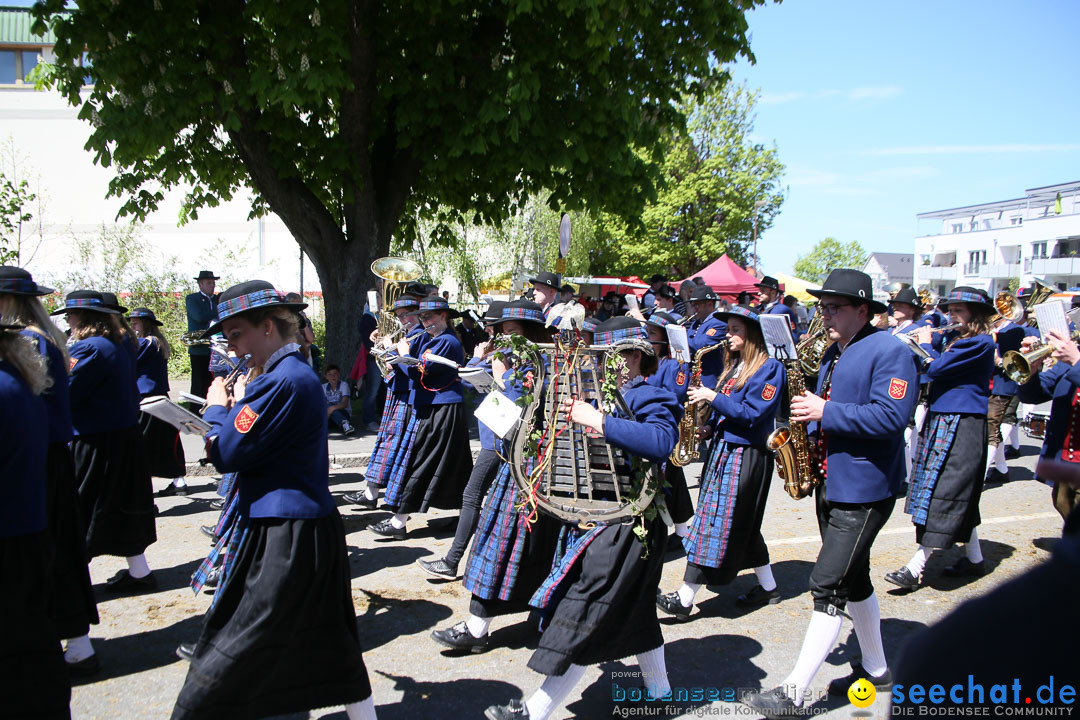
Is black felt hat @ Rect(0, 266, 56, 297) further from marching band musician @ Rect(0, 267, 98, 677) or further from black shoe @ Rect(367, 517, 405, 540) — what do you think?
black shoe @ Rect(367, 517, 405, 540)

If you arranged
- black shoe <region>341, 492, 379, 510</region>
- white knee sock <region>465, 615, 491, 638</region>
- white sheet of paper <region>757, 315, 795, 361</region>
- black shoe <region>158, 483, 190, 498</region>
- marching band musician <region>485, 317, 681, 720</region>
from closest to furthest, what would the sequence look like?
marching band musician <region>485, 317, 681, 720</region>, white knee sock <region>465, 615, 491, 638</region>, white sheet of paper <region>757, 315, 795, 361</region>, black shoe <region>341, 492, 379, 510</region>, black shoe <region>158, 483, 190, 498</region>

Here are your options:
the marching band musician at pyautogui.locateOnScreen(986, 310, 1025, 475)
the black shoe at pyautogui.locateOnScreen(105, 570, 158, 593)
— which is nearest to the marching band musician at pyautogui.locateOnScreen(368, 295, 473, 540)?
the black shoe at pyautogui.locateOnScreen(105, 570, 158, 593)

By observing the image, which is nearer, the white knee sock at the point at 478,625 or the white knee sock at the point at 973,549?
the white knee sock at the point at 478,625

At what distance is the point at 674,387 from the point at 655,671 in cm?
254

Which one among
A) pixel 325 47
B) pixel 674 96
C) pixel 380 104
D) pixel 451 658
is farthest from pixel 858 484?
pixel 380 104

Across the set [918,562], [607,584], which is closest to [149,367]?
[607,584]

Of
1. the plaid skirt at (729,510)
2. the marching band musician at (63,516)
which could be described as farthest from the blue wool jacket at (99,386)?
the plaid skirt at (729,510)

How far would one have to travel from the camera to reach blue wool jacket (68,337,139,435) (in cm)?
518

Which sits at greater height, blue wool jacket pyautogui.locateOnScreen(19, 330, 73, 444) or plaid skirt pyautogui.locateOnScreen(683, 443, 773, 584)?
blue wool jacket pyautogui.locateOnScreen(19, 330, 73, 444)

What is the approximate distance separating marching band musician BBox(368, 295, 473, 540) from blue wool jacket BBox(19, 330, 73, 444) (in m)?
2.79

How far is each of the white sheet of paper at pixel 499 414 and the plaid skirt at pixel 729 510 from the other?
1908mm

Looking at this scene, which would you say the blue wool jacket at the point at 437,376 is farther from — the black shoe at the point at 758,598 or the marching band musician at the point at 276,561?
the marching band musician at the point at 276,561

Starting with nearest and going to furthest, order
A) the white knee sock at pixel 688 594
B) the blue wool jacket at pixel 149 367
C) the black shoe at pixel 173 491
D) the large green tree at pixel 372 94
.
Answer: the white knee sock at pixel 688 594 < the blue wool jacket at pixel 149 367 < the black shoe at pixel 173 491 < the large green tree at pixel 372 94

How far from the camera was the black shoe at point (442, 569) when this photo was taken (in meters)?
5.68
